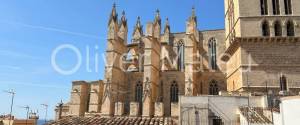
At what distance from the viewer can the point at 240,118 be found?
22.5m

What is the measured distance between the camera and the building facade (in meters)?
27.6

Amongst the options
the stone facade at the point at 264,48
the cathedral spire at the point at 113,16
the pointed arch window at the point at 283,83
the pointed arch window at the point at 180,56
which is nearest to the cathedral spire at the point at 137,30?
the pointed arch window at the point at 180,56

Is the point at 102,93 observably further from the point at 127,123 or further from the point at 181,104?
the point at 181,104

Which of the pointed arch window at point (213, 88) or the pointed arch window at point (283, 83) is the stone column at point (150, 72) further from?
the pointed arch window at point (283, 83)

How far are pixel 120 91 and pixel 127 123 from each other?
7.81 m

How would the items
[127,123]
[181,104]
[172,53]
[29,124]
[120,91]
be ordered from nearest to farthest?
[181,104] → [127,123] → [29,124] → [120,91] → [172,53]

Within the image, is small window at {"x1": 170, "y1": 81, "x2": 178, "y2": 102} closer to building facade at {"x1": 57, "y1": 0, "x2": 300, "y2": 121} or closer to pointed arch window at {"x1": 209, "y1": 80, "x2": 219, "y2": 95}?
building facade at {"x1": 57, "y1": 0, "x2": 300, "y2": 121}

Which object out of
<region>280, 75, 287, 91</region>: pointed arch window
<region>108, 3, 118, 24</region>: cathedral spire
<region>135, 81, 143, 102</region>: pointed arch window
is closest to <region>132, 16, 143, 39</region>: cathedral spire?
<region>108, 3, 118, 24</region>: cathedral spire

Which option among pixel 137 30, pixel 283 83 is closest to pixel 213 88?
pixel 283 83

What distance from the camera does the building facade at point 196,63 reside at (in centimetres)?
2761

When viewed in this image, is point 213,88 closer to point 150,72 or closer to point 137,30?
point 150,72

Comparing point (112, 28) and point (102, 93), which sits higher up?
point (112, 28)

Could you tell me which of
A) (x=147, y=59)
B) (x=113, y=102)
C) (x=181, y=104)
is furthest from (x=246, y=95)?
(x=113, y=102)

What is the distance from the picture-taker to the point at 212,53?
148 ft
